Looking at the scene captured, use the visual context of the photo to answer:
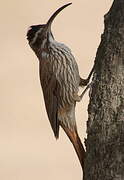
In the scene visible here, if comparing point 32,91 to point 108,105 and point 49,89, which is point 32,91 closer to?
point 49,89

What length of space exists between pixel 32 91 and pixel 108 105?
8.18 m

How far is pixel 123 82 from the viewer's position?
463 centimetres

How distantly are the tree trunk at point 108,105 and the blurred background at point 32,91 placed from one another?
6032mm

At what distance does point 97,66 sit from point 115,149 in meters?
0.48

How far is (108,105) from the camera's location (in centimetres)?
460

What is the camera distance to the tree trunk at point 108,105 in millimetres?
4574

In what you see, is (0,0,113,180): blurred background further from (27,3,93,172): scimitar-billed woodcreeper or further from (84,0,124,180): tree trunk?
(84,0,124,180): tree trunk

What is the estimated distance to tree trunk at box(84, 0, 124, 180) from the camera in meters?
4.57

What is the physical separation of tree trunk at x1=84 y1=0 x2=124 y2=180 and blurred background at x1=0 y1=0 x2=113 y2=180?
603 cm

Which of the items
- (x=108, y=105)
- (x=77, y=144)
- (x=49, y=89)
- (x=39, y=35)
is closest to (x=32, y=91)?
(x=39, y=35)

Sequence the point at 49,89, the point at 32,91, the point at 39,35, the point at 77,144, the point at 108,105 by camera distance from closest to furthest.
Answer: the point at 108,105
the point at 77,144
the point at 49,89
the point at 39,35
the point at 32,91

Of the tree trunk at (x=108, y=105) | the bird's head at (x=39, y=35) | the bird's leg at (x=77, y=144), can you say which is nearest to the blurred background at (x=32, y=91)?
the bird's head at (x=39, y=35)

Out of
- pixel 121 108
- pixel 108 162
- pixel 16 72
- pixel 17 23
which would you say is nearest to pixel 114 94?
pixel 121 108

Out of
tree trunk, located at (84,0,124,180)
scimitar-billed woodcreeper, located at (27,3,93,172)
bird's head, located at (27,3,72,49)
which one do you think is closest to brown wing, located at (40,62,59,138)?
scimitar-billed woodcreeper, located at (27,3,93,172)
